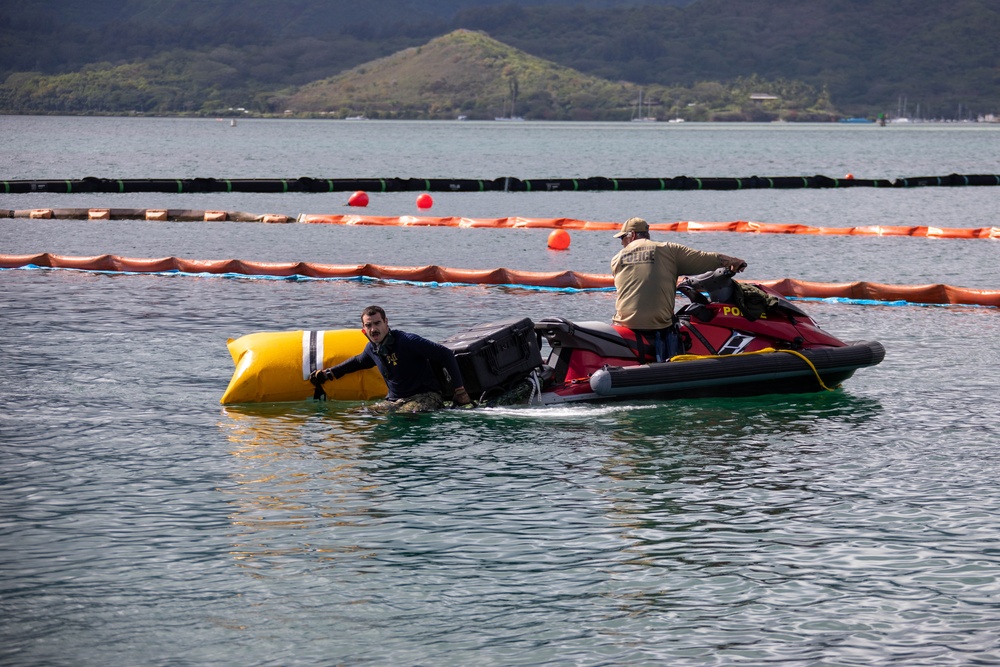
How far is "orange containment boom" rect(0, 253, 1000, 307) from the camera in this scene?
2250 cm

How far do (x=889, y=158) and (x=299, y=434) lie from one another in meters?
117

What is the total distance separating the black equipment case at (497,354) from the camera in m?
13.2

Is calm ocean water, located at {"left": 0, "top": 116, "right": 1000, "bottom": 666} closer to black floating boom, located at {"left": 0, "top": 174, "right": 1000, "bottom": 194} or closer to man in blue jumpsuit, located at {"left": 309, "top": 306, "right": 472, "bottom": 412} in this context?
man in blue jumpsuit, located at {"left": 309, "top": 306, "right": 472, "bottom": 412}

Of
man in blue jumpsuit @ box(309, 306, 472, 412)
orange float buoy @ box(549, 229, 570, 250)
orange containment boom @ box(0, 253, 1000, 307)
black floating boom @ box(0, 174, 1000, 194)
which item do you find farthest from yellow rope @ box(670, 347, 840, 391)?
black floating boom @ box(0, 174, 1000, 194)

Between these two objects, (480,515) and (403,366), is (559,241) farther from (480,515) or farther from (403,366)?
(480,515)

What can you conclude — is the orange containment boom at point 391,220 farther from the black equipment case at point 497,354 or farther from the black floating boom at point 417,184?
the black equipment case at point 497,354

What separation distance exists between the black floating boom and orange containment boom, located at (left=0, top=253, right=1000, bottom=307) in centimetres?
2074

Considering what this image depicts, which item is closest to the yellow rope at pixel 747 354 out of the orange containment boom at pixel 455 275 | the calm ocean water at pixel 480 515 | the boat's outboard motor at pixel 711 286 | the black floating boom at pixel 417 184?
the calm ocean water at pixel 480 515

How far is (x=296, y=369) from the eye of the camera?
45.2 feet

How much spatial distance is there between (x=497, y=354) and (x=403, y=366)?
96 cm

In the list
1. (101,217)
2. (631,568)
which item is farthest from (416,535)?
(101,217)

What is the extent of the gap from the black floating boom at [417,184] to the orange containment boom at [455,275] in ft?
68.0

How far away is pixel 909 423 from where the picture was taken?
1360 cm

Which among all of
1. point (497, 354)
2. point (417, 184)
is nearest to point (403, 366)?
point (497, 354)
